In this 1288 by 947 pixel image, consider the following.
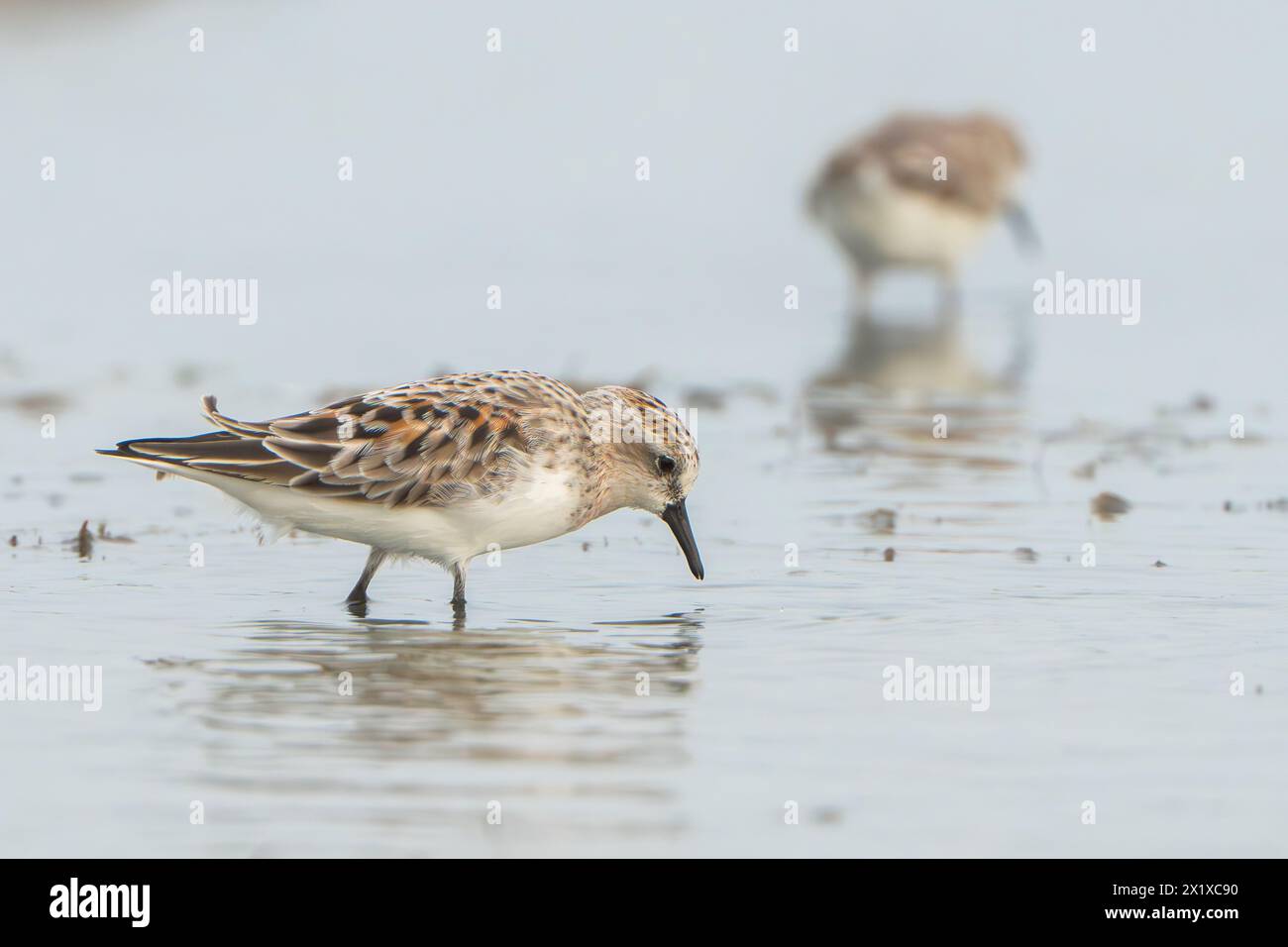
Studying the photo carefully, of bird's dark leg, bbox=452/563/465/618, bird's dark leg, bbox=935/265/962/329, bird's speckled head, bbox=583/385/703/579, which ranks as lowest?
bird's dark leg, bbox=452/563/465/618

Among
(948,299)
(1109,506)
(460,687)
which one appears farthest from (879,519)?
(948,299)

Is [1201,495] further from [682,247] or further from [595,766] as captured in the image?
[682,247]

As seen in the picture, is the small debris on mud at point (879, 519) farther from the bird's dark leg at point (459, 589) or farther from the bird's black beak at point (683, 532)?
the bird's dark leg at point (459, 589)

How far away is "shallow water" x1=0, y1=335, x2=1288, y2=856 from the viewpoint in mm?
7051

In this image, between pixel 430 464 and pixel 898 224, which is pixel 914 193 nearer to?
pixel 898 224

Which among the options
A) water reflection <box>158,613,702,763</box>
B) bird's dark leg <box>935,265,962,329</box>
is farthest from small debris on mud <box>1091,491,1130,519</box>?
bird's dark leg <box>935,265,962,329</box>

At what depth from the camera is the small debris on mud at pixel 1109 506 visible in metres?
12.9

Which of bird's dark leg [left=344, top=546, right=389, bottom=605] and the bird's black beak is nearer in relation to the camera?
bird's dark leg [left=344, top=546, right=389, bottom=605]

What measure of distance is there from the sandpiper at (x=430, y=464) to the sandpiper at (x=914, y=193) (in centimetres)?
1238

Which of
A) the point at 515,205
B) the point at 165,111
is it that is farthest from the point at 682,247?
the point at 165,111

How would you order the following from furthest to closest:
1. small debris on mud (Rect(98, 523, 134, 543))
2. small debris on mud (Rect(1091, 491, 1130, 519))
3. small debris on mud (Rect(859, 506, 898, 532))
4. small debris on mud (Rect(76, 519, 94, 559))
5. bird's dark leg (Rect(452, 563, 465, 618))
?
small debris on mud (Rect(1091, 491, 1130, 519))
small debris on mud (Rect(859, 506, 898, 532))
small debris on mud (Rect(98, 523, 134, 543))
small debris on mud (Rect(76, 519, 94, 559))
bird's dark leg (Rect(452, 563, 465, 618))

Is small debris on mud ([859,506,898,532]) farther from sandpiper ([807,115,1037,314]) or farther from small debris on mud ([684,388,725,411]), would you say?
sandpiper ([807,115,1037,314])

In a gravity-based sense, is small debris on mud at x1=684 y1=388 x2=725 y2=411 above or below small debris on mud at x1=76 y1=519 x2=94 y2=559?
above

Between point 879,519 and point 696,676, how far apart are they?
372cm
